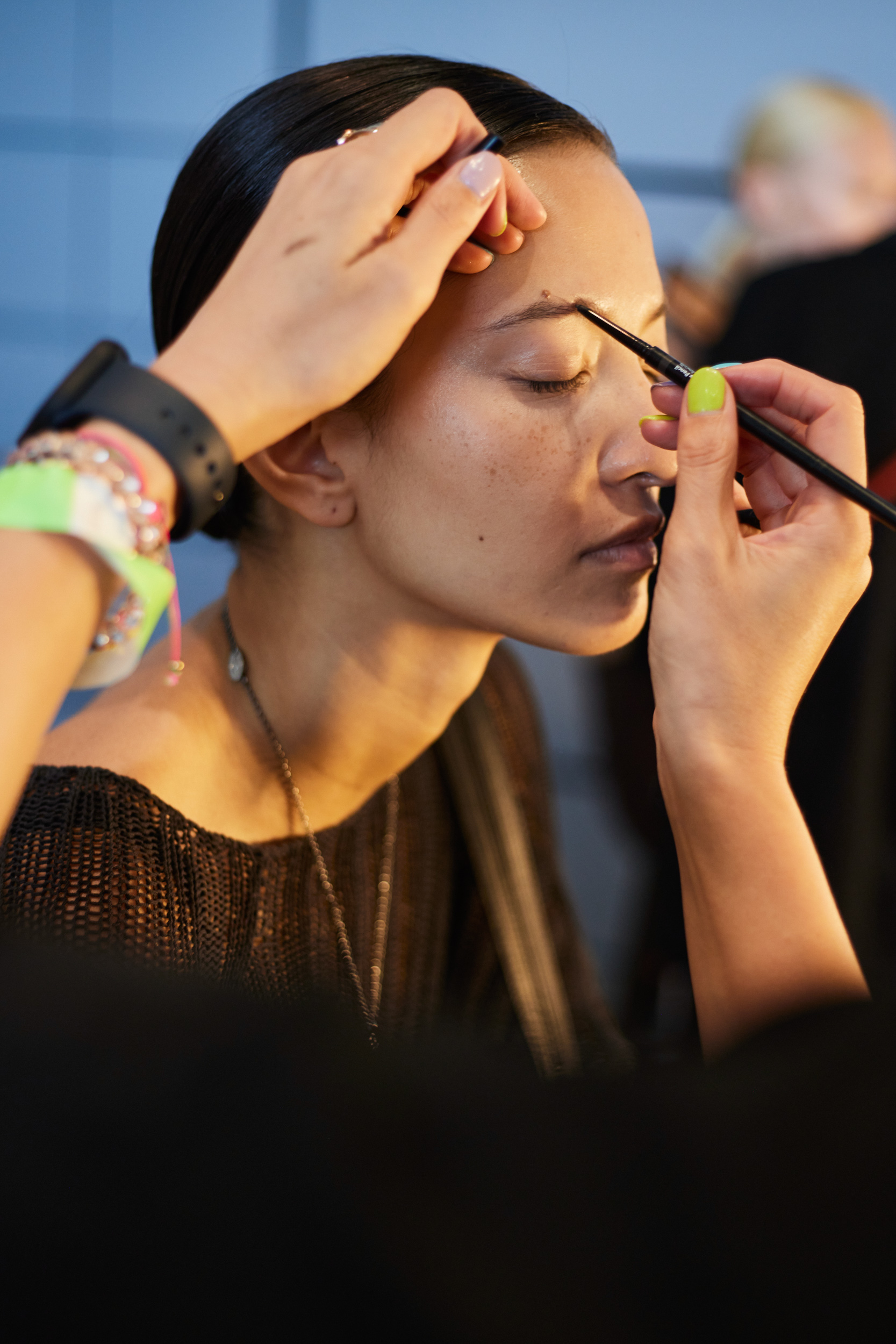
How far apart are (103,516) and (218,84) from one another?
1.93 metres

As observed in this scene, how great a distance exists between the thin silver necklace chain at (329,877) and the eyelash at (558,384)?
1.19 ft

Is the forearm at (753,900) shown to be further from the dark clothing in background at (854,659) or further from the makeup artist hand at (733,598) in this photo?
the dark clothing in background at (854,659)

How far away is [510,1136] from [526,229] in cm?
65

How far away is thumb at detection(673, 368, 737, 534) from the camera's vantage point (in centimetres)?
62

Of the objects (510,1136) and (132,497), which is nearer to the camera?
(510,1136)

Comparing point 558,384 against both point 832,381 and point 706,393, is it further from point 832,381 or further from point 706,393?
point 832,381

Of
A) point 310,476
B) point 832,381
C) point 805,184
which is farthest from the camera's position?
point 805,184

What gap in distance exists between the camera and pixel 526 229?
772mm

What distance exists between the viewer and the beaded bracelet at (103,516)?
47cm

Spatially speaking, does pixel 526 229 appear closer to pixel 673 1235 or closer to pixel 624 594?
pixel 624 594

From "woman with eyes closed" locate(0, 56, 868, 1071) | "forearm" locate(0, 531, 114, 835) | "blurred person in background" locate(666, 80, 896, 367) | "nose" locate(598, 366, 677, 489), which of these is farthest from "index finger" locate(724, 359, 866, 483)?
"blurred person in background" locate(666, 80, 896, 367)

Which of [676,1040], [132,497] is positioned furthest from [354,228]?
[676,1040]

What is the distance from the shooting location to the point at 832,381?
1184 millimetres

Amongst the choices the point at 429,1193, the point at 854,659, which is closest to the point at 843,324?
the point at 854,659
